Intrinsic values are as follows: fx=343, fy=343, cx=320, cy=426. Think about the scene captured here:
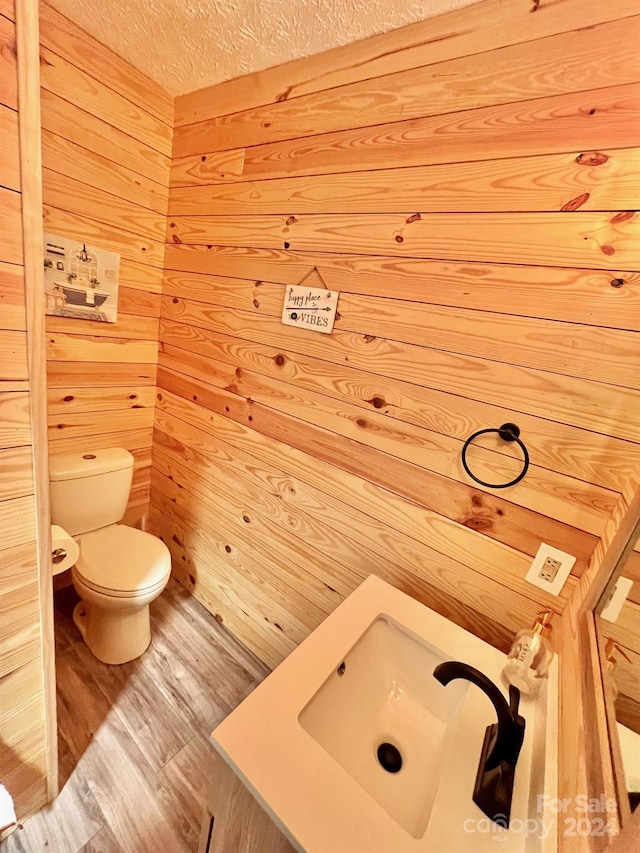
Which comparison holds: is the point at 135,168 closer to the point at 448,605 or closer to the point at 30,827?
the point at 448,605

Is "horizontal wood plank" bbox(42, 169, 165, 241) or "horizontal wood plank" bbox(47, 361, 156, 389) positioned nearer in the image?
"horizontal wood plank" bbox(42, 169, 165, 241)

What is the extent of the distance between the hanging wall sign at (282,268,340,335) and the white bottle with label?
3.34ft

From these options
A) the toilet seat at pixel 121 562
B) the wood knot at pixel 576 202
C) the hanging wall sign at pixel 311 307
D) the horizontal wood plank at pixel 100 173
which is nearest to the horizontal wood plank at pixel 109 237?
the horizontal wood plank at pixel 100 173

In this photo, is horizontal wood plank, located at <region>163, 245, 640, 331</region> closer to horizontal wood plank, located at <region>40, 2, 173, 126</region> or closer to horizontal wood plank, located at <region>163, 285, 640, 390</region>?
horizontal wood plank, located at <region>163, 285, 640, 390</region>

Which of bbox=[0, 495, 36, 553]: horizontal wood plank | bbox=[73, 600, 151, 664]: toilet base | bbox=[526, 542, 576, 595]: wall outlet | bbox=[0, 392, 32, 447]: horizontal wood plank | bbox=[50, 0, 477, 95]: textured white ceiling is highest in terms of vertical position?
bbox=[50, 0, 477, 95]: textured white ceiling

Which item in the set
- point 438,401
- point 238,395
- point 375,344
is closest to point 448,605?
point 438,401

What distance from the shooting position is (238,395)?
1503mm

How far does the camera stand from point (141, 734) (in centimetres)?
132

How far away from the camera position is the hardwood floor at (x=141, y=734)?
42.3 inches

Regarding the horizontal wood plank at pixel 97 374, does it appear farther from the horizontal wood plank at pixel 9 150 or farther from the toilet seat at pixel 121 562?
the horizontal wood plank at pixel 9 150

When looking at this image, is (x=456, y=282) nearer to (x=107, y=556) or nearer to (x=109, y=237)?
(x=109, y=237)

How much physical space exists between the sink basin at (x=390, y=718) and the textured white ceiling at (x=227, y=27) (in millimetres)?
1684

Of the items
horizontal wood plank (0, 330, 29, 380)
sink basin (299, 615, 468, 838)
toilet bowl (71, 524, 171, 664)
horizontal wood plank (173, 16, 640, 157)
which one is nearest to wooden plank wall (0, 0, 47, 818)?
horizontal wood plank (0, 330, 29, 380)

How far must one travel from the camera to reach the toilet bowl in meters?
1.38
